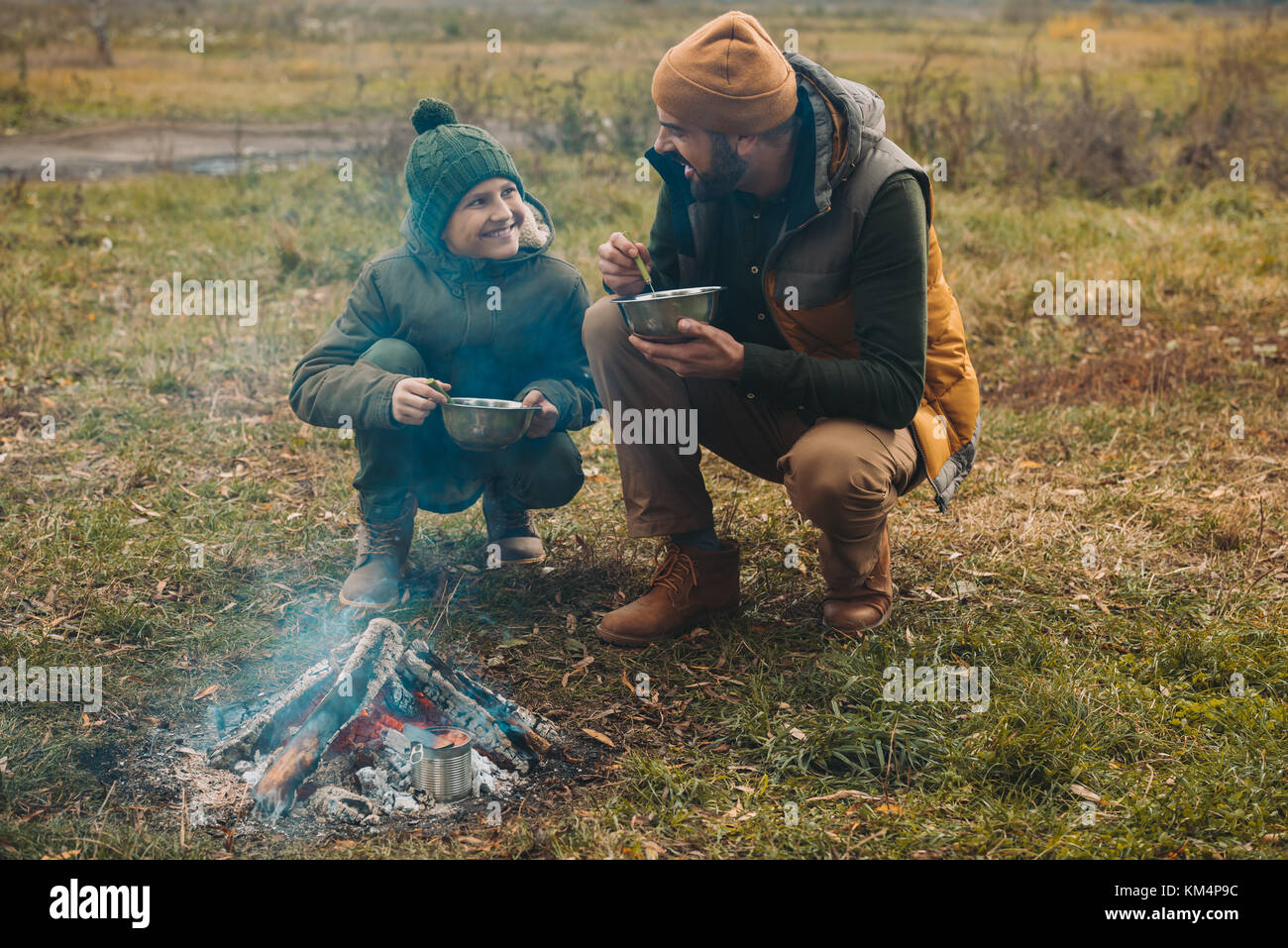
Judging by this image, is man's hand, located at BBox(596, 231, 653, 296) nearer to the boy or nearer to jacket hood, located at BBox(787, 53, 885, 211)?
the boy

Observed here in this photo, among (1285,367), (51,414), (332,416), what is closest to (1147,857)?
(332,416)

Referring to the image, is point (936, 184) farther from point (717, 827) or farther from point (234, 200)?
point (717, 827)

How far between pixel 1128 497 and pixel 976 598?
1.15m

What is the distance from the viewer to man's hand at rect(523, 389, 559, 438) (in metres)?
3.34

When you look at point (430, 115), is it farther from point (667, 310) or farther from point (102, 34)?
point (102, 34)

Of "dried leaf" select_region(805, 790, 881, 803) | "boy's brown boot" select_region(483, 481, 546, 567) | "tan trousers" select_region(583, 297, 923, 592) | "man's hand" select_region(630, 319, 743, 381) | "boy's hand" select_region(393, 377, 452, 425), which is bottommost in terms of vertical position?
"dried leaf" select_region(805, 790, 881, 803)

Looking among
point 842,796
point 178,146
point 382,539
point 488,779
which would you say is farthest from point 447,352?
point 178,146

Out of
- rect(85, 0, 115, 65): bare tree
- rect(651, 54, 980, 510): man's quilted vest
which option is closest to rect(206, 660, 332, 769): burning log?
rect(651, 54, 980, 510): man's quilted vest

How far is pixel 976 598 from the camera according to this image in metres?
3.72

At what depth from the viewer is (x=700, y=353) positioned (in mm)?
3008

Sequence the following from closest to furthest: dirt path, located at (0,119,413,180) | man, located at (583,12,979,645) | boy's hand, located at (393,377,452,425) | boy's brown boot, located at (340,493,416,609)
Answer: man, located at (583,12,979,645), boy's hand, located at (393,377,452,425), boy's brown boot, located at (340,493,416,609), dirt path, located at (0,119,413,180)

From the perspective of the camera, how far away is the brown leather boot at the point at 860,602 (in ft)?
11.3

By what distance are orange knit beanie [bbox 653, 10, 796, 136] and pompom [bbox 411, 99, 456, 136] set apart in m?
0.83

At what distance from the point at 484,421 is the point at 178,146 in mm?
11267
